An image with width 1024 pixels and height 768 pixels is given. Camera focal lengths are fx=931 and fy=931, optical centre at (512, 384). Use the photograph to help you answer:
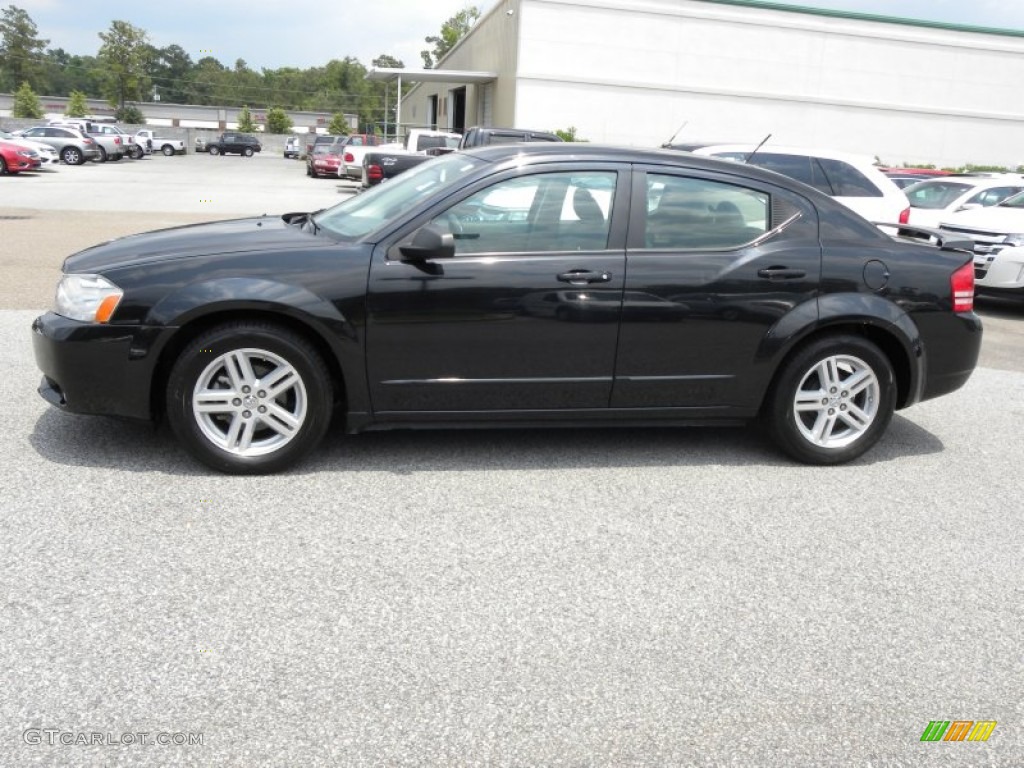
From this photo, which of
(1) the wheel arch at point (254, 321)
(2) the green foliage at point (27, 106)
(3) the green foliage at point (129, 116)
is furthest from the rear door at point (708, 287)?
(3) the green foliage at point (129, 116)

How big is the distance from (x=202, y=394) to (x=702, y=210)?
9.11ft

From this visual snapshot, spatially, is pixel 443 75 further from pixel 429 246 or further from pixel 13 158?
pixel 429 246

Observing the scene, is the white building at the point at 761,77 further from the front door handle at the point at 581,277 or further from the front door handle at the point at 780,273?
the front door handle at the point at 581,277

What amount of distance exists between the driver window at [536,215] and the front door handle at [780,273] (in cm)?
88

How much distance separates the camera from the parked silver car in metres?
38.9

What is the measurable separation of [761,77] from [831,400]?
120ft

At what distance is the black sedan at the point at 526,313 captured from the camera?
4500 millimetres

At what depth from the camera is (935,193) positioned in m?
14.4

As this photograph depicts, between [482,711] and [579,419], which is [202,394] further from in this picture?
[482,711]

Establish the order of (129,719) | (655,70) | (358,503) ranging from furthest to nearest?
1. (655,70)
2. (358,503)
3. (129,719)

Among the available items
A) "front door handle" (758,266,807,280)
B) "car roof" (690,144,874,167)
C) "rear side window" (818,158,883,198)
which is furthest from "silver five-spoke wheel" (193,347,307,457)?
"rear side window" (818,158,883,198)

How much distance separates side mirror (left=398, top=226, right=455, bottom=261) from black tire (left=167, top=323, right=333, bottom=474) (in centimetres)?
68

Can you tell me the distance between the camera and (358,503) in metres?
4.36

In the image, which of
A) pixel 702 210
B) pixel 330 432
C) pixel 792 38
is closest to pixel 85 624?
pixel 330 432
